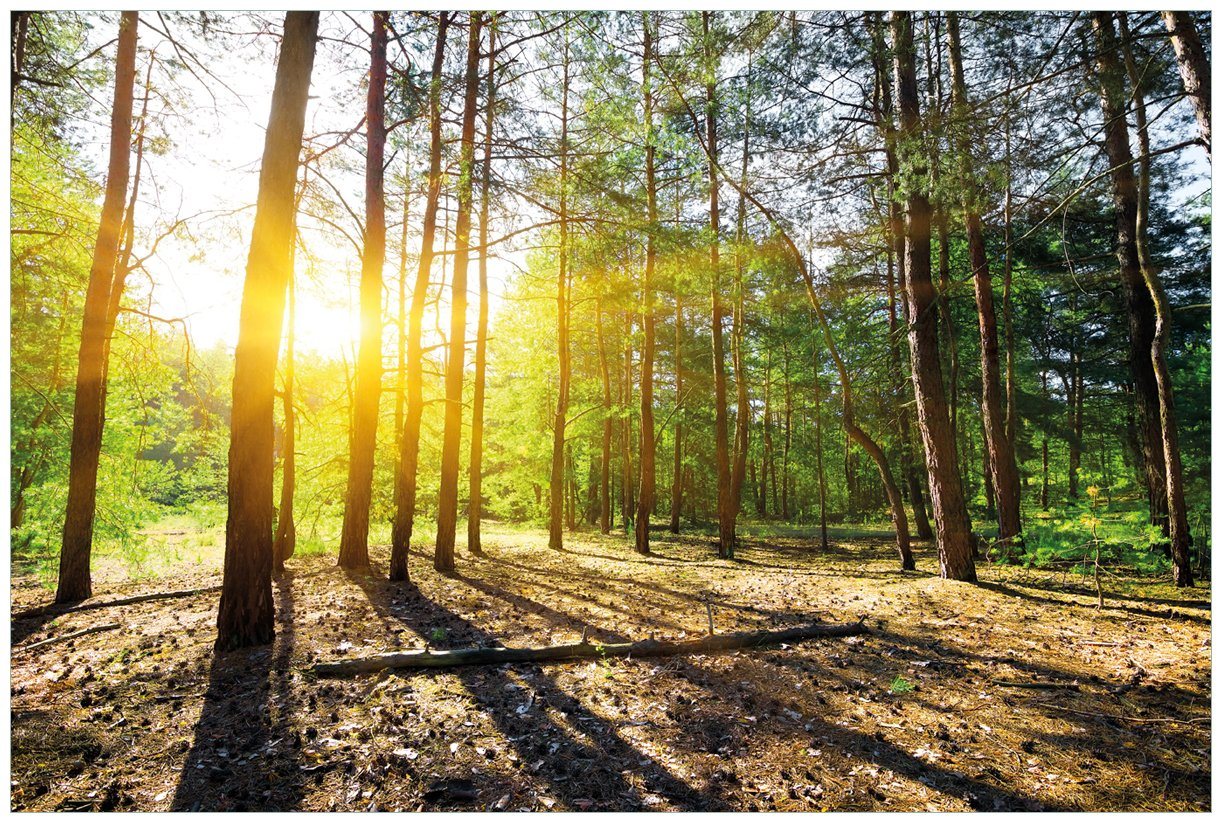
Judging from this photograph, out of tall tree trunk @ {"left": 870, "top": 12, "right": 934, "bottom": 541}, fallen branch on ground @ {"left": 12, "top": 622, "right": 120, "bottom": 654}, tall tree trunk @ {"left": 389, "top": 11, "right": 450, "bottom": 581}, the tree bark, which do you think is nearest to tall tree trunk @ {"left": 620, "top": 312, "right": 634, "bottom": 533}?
tall tree trunk @ {"left": 870, "top": 12, "right": 934, "bottom": 541}

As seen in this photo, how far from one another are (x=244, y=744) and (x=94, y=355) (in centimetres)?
715

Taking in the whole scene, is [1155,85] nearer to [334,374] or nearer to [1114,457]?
[334,374]

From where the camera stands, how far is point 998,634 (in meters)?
5.94

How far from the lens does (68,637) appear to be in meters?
5.91

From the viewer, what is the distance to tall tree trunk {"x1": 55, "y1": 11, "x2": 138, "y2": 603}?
765 cm

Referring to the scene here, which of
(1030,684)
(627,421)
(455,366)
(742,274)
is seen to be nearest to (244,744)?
(1030,684)

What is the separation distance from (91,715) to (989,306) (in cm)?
1439

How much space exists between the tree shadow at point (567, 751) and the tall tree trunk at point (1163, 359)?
730 cm

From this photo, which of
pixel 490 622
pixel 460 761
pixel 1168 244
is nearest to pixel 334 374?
pixel 490 622

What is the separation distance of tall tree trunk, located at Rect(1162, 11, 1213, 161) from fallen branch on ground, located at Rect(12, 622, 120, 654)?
12.4m

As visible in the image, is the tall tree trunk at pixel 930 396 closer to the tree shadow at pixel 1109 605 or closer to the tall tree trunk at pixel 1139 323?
the tree shadow at pixel 1109 605

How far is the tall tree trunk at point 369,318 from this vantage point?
9.23m

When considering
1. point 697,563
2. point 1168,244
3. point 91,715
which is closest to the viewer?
point 91,715

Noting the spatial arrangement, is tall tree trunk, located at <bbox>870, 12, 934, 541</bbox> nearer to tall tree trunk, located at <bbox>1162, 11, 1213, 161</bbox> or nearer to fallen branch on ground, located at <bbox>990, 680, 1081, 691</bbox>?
tall tree trunk, located at <bbox>1162, 11, 1213, 161</bbox>
